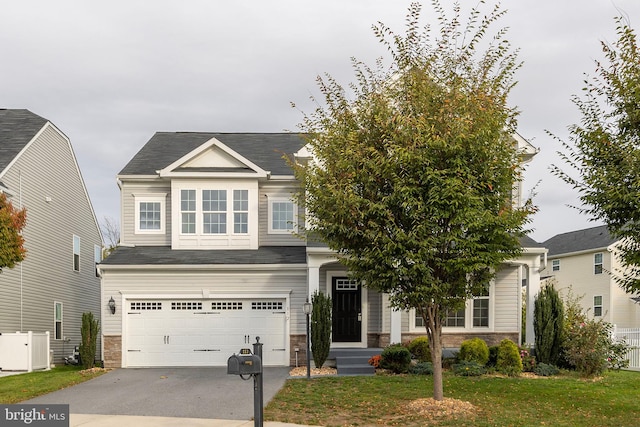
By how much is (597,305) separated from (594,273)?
1.69 meters

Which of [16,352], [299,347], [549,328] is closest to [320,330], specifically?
[299,347]

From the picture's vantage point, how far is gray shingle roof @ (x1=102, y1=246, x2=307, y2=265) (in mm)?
18984

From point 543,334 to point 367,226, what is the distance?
8.13 meters

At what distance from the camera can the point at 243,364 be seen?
7914 mm

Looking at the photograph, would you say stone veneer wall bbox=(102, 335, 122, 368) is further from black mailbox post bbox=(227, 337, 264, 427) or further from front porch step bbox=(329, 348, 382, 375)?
black mailbox post bbox=(227, 337, 264, 427)

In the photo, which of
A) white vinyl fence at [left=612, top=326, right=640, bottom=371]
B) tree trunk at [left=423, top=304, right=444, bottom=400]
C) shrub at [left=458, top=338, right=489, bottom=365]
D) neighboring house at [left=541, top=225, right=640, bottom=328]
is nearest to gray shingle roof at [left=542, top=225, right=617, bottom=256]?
neighboring house at [left=541, top=225, right=640, bottom=328]

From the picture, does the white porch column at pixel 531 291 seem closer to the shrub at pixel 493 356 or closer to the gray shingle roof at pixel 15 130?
the shrub at pixel 493 356

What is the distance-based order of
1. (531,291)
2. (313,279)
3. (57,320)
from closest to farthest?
(531,291), (313,279), (57,320)

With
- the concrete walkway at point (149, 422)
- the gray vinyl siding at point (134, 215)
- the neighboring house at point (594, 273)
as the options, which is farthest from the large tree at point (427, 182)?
the neighboring house at point (594, 273)

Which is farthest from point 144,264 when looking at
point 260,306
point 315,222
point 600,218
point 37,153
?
point 600,218

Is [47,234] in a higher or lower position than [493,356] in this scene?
higher

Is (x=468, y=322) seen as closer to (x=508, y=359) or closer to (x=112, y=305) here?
(x=508, y=359)

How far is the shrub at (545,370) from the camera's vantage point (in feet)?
53.3

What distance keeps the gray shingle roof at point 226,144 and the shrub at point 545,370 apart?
9.73 metres
